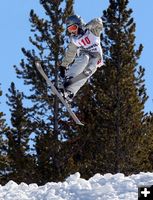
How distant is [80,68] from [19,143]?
2331 centimetres

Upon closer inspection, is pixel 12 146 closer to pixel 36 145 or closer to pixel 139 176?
pixel 36 145

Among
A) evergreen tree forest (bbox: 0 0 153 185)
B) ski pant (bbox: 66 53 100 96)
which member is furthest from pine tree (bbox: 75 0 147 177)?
ski pant (bbox: 66 53 100 96)

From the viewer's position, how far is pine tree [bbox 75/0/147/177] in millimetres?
32906

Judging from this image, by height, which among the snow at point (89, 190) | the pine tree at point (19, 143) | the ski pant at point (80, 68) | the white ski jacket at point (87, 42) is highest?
the pine tree at point (19, 143)

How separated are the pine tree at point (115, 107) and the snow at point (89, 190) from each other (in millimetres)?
20274

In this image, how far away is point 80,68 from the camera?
13.5 m

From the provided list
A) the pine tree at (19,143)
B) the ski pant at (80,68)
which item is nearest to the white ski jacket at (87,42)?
the ski pant at (80,68)

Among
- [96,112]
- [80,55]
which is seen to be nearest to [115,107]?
[96,112]

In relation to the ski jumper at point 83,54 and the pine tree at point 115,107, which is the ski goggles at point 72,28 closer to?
the ski jumper at point 83,54

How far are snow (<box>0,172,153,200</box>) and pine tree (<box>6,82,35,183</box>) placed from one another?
19.1m

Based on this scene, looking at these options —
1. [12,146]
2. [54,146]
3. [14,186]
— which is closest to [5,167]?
[12,146]

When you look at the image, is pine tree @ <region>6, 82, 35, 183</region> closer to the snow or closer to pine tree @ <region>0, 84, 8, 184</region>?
pine tree @ <region>0, 84, 8, 184</region>

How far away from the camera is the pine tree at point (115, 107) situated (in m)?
32.9

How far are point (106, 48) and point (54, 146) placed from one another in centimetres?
619
